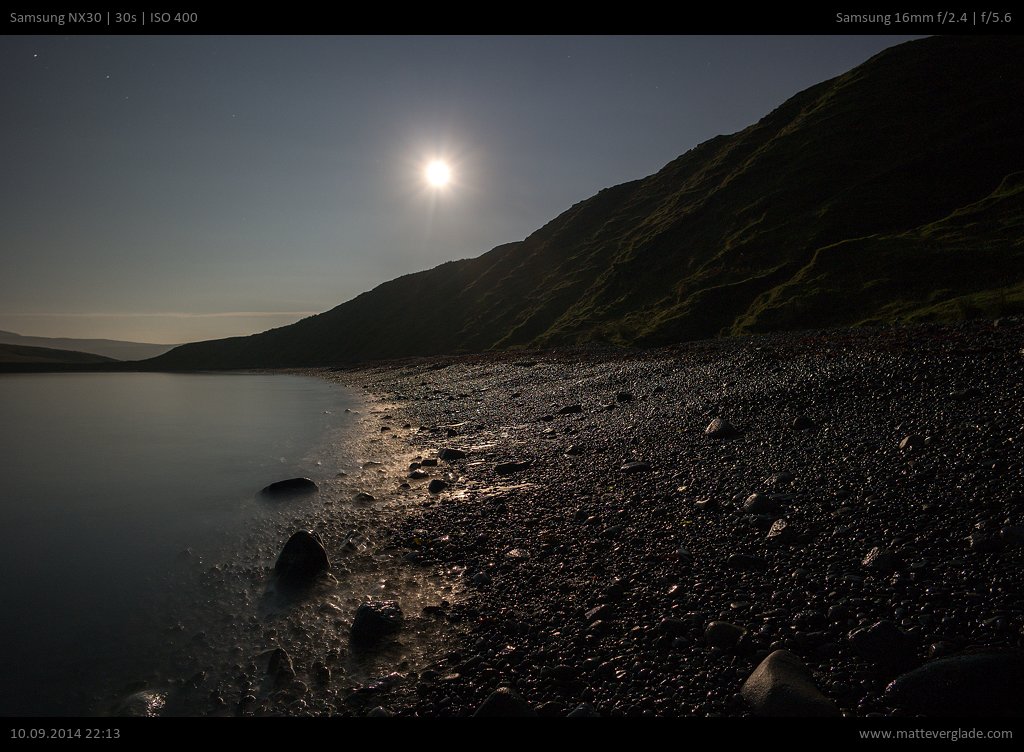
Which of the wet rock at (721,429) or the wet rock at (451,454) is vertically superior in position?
the wet rock at (721,429)

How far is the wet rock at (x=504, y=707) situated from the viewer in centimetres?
427

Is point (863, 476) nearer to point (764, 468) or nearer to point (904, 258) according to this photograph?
point (764, 468)

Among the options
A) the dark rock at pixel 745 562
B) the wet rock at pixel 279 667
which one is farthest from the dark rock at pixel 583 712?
the wet rock at pixel 279 667

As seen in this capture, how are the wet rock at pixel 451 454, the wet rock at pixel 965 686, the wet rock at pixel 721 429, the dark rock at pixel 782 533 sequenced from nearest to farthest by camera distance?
the wet rock at pixel 965 686, the dark rock at pixel 782 533, the wet rock at pixel 721 429, the wet rock at pixel 451 454

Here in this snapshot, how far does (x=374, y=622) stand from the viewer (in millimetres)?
5887

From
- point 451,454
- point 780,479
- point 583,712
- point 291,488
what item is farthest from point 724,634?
point 291,488

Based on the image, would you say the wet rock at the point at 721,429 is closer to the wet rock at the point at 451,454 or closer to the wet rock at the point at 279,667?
the wet rock at the point at 451,454

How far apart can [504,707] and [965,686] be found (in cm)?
375

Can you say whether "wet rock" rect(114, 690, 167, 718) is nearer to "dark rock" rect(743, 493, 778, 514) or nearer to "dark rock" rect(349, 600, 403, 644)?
"dark rock" rect(349, 600, 403, 644)

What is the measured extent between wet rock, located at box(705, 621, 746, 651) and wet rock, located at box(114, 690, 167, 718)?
569 cm

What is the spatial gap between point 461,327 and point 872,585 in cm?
11505

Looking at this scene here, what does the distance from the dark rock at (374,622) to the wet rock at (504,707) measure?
6.29ft

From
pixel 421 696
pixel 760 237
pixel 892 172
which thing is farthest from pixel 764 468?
pixel 892 172

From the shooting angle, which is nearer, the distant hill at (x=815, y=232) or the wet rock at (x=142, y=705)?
the wet rock at (x=142, y=705)
